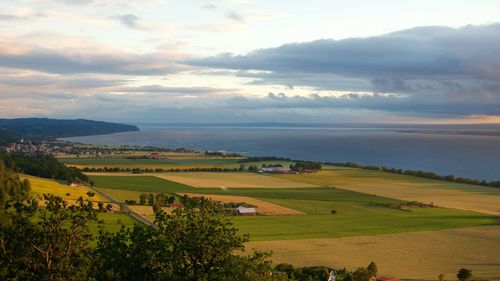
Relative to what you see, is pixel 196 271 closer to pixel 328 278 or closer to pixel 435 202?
pixel 328 278

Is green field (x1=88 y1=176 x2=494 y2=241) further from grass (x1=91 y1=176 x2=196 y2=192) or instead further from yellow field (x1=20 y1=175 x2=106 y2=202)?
yellow field (x1=20 y1=175 x2=106 y2=202)

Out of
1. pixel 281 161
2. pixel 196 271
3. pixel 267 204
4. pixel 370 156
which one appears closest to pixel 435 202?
pixel 267 204

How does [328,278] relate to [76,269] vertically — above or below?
below

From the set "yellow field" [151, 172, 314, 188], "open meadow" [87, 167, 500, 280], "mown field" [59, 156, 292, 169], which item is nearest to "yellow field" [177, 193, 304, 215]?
"open meadow" [87, 167, 500, 280]

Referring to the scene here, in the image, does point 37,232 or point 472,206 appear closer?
point 37,232

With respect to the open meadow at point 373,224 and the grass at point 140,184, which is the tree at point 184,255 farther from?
the grass at point 140,184

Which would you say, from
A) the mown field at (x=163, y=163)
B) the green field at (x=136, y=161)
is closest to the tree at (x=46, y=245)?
the mown field at (x=163, y=163)

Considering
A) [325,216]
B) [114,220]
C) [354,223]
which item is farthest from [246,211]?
[114,220]
